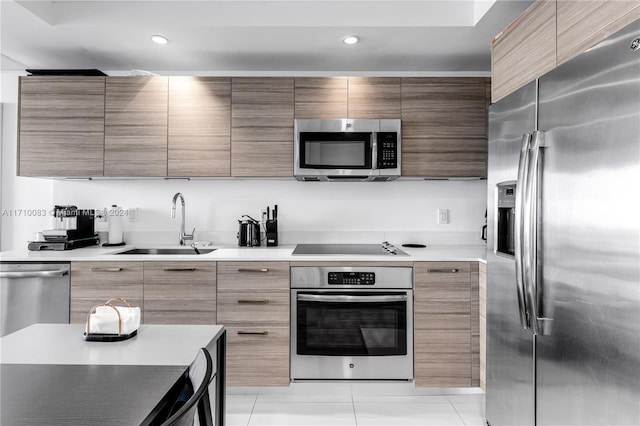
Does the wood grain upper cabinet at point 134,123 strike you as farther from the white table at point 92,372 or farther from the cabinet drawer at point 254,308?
the white table at point 92,372

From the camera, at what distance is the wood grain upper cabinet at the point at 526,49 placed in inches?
61.0

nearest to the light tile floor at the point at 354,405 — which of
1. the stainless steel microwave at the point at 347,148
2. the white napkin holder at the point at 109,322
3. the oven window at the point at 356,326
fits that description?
the oven window at the point at 356,326

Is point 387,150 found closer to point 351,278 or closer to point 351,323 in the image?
point 351,278

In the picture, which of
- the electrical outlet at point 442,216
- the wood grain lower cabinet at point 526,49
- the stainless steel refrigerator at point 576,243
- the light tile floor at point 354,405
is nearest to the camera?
the stainless steel refrigerator at point 576,243

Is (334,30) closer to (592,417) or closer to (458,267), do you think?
(458,267)

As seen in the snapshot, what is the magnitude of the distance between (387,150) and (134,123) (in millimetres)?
1800

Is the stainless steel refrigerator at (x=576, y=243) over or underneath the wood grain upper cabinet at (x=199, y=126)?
underneath

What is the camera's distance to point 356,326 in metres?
2.41

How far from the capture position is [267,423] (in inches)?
85.0

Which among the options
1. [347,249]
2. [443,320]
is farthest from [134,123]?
[443,320]

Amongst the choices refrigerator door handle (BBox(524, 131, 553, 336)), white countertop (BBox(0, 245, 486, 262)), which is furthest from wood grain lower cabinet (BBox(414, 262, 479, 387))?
refrigerator door handle (BBox(524, 131, 553, 336))

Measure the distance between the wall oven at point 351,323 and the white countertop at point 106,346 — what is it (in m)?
1.19

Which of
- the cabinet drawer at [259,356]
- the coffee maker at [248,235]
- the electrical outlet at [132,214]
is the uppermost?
the electrical outlet at [132,214]

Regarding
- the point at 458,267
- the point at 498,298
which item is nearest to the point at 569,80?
the point at 498,298
